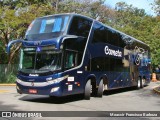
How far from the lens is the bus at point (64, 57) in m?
14.6

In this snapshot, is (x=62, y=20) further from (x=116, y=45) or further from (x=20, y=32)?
(x=20, y=32)

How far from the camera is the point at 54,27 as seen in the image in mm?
15430

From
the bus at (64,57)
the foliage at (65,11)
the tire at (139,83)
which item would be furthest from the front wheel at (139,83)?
the bus at (64,57)

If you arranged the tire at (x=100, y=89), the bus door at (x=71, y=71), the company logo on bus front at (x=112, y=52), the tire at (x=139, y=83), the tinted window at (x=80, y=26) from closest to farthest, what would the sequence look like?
1. the bus door at (x=71, y=71)
2. the tinted window at (x=80, y=26)
3. the tire at (x=100, y=89)
4. the company logo on bus front at (x=112, y=52)
5. the tire at (x=139, y=83)

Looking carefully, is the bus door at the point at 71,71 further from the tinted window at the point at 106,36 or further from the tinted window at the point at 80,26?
the tinted window at the point at 106,36

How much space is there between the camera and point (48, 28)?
15.5m

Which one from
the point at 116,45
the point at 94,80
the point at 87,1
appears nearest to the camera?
the point at 94,80

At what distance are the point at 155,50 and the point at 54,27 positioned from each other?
34.9 metres

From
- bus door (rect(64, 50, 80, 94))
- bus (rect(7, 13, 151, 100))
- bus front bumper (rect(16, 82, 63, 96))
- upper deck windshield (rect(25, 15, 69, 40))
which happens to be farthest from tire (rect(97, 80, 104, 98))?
upper deck windshield (rect(25, 15, 69, 40))

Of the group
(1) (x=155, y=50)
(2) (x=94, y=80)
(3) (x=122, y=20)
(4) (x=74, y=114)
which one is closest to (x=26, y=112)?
(4) (x=74, y=114)

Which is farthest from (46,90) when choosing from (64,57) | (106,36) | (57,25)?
(106,36)

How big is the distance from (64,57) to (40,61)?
1057 mm

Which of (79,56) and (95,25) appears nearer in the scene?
(79,56)

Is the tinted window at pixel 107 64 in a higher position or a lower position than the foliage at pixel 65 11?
lower
